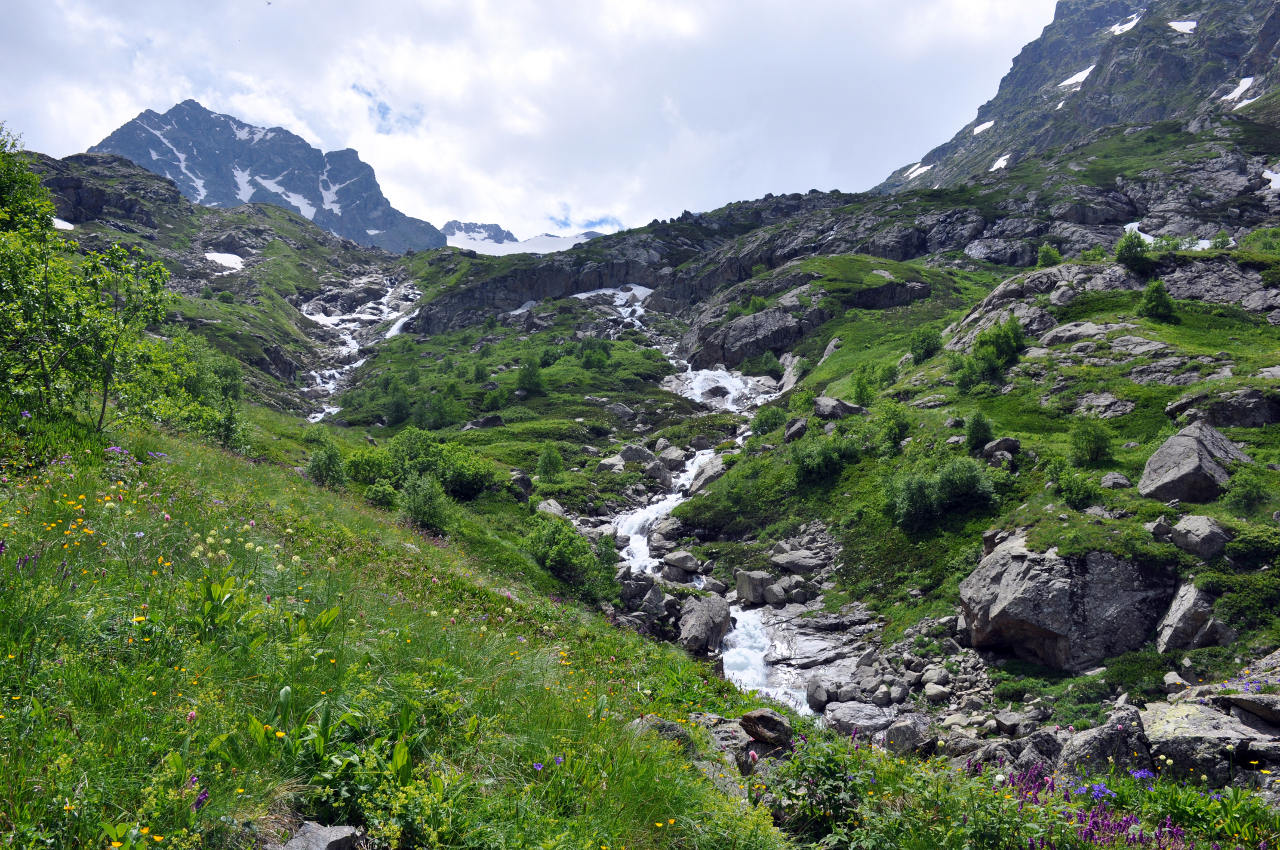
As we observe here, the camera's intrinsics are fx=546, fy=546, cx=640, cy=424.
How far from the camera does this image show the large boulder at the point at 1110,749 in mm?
8508

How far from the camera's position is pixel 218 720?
3826 mm

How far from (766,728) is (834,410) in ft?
153

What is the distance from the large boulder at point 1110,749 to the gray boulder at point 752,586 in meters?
23.7

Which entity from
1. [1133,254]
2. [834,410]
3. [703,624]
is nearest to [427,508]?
[703,624]

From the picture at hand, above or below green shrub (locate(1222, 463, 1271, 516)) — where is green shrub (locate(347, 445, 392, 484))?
below

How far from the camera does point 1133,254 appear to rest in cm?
5366

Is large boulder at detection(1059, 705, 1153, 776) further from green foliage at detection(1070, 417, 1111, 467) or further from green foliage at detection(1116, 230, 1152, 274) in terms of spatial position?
green foliage at detection(1116, 230, 1152, 274)

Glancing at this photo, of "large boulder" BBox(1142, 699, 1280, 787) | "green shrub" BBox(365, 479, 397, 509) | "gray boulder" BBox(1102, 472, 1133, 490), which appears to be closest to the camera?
"large boulder" BBox(1142, 699, 1280, 787)

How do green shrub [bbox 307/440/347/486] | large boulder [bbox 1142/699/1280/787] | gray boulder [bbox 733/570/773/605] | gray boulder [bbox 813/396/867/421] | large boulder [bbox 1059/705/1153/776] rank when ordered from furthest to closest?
1. gray boulder [bbox 813/396/867/421]
2. gray boulder [bbox 733/570/773/605]
3. green shrub [bbox 307/440/347/486]
4. large boulder [bbox 1142/699/1280/787]
5. large boulder [bbox 1059/705/1153/776]

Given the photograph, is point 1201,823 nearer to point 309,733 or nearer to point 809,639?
point 309,733

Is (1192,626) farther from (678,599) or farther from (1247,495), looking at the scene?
(678,599)

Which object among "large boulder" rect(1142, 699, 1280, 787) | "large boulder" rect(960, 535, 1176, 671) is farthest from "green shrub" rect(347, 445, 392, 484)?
"large boulder" rect(1142, 699, 1280, 787)

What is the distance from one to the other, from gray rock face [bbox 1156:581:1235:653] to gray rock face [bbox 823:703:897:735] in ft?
30.4

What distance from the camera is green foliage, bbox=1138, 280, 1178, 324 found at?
146 ft
